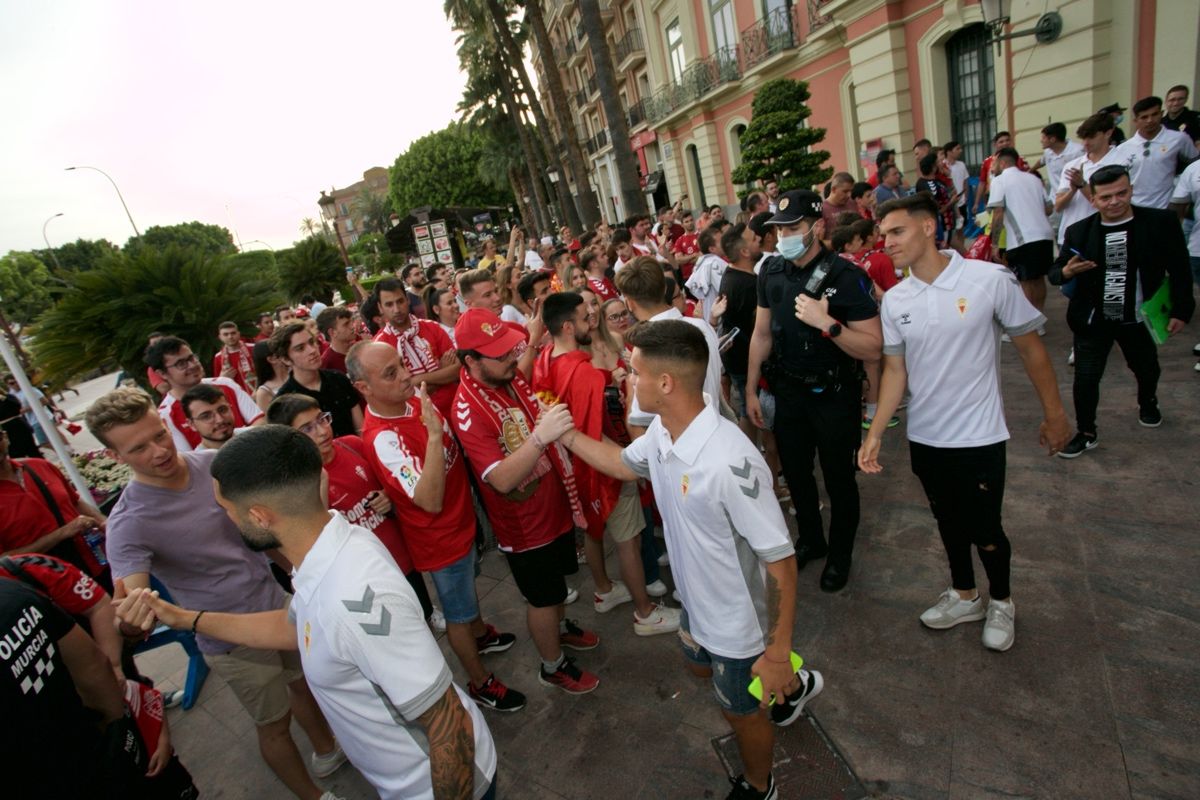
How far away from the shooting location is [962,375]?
270 centimetres

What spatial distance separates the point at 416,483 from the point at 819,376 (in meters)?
2.26

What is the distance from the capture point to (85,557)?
3732mm

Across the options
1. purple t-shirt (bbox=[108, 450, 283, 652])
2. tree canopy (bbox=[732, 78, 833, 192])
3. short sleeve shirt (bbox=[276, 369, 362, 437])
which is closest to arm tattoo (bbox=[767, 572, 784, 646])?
purple t-shirt (bbox=[108, 450, 283, 652])

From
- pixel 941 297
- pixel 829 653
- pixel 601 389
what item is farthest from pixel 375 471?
pixel 941 297

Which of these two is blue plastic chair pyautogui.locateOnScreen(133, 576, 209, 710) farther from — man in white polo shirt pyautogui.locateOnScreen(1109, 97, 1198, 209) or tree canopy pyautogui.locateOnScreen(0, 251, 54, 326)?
tree canopy pyautogui.locateOnScreen(0, 251, 54, 326)

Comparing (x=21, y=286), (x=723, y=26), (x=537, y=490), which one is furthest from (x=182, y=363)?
(x=21, y=286)

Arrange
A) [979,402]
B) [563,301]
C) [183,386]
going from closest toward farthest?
[979,402] < [563,301] < [183,386]

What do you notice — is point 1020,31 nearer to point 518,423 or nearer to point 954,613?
point 954,613

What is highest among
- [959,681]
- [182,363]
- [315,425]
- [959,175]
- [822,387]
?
[182,363]

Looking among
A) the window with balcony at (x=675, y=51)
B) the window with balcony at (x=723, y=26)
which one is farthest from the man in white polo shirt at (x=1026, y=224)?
the window with balcony at (x=675, y=51)

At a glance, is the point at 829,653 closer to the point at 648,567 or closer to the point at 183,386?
the point at 648,567

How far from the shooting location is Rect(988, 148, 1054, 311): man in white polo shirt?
227 inches

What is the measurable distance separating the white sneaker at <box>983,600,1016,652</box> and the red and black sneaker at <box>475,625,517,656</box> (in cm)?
269

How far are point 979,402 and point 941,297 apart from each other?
52 cm
